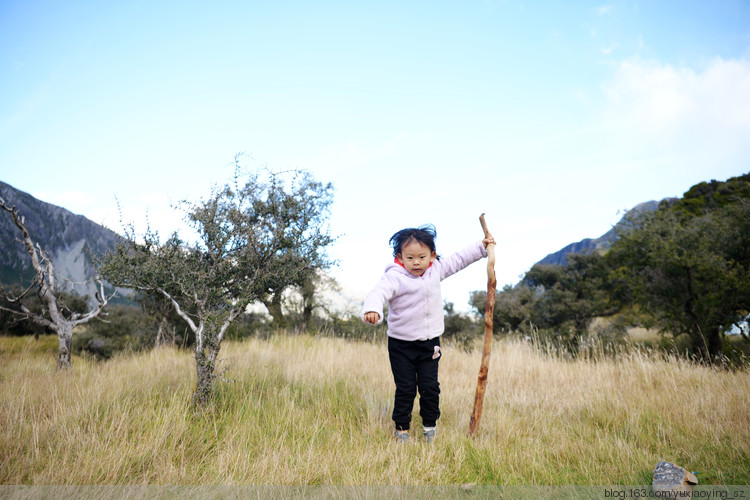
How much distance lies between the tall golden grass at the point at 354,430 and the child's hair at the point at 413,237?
1.74 m

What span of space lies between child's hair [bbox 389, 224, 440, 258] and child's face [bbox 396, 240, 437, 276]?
4cm

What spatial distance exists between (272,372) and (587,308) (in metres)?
15.3

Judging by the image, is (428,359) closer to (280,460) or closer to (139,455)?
(280,460)

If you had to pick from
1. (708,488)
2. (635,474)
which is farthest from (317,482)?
(708,488)

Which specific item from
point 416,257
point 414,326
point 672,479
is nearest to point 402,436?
point 414,326

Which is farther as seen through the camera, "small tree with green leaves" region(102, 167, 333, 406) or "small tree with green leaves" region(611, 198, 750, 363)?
"small tree with green leaves" region(611, 198, 750, 363)

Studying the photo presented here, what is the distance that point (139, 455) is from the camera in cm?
301

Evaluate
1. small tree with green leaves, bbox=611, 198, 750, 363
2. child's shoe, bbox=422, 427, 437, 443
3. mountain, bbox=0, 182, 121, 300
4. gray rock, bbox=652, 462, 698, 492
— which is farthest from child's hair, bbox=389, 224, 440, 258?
mountain, bbox=0, 182, 121, 300

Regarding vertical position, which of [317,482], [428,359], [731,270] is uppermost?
[731,270]

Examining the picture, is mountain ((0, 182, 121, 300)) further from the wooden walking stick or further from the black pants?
the wooden walking stick

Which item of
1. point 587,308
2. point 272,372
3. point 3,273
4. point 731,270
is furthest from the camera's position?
point 587,308

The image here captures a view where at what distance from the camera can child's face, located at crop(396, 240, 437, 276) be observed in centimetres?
375

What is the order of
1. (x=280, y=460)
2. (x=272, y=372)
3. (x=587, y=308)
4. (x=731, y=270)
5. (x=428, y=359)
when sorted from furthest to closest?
(x=587, y=308)
(x=731, y=270)
(x=272, y=372)
(x=428, y=359)
(x=280, y=460)

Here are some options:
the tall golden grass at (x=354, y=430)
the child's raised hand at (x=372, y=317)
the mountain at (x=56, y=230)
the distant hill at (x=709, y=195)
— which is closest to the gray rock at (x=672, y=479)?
the tall golden grass at (x=354, y=430)
